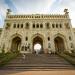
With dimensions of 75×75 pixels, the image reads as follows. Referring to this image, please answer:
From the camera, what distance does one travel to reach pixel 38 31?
36594 mm

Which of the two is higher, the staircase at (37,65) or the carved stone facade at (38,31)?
the carved stone facade at (38,31)

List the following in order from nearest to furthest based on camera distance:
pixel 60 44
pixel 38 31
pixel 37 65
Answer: pixel 37 65 < pixel 38 31 < pixel 60 44

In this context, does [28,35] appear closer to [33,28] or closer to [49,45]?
[33,28]

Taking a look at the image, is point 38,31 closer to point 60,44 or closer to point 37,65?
point 60,44

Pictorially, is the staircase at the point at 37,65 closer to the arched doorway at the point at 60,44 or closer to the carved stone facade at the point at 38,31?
the carved stone facade at the point at 38,31

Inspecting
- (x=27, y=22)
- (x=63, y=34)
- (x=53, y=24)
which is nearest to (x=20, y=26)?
(x=27, y=22)

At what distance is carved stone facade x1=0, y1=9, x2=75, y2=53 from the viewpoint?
35.2 metres

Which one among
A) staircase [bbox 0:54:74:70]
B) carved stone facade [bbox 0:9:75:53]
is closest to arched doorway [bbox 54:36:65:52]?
carved stone facade [bbox 0:9:75:53]

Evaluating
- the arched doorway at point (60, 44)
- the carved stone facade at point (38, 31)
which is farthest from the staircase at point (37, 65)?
the arched doorway at point (60, 44)

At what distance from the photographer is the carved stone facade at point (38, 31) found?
35.2 m

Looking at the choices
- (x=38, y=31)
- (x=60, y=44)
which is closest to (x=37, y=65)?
(x=38, y=31)

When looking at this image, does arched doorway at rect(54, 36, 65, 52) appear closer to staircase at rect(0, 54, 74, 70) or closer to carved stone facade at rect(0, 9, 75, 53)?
carved stone facade at rect(0, 9, 75, 53)

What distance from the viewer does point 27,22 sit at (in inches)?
1513

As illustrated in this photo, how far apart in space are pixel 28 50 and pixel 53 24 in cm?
1137
